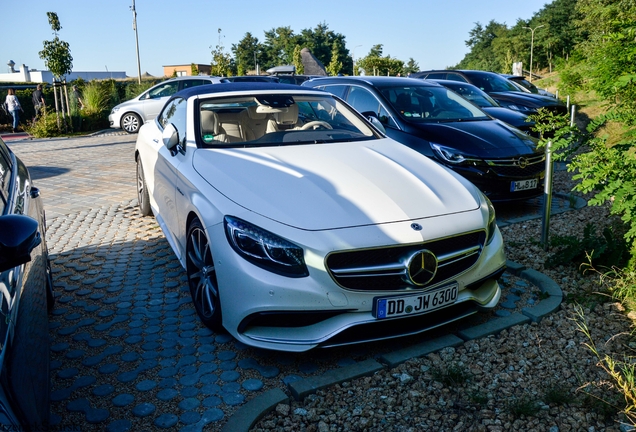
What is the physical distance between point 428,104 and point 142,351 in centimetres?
554

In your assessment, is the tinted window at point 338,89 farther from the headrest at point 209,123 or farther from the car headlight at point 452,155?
the headrest at point 209,123

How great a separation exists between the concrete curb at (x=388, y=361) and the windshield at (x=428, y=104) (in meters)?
3.45

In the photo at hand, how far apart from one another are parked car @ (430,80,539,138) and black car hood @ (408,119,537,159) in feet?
5.72

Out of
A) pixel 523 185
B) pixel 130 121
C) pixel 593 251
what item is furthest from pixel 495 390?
pixel 130 121

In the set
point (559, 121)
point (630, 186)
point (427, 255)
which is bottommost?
point (427, 255)

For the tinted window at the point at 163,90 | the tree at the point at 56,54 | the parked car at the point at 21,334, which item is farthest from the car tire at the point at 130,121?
the parked car at the point at 21,334

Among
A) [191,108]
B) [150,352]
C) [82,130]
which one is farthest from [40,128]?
[150,352]

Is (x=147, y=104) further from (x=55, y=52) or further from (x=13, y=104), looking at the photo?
(x=13, y=104)

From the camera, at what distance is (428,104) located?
803cm

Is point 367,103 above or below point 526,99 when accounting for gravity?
above

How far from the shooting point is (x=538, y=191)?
7.08 m

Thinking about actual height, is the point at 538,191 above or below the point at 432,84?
below

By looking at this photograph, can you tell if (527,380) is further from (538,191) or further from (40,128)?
(40,128)

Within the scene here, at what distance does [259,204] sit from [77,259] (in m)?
3.15
